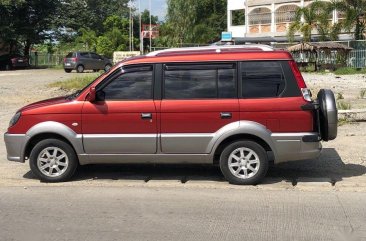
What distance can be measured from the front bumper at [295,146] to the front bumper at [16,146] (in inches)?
143

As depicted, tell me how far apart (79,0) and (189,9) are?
49.9 feet

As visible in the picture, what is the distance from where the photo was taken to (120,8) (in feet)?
291

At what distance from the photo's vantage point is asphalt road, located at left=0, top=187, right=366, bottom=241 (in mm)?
5539

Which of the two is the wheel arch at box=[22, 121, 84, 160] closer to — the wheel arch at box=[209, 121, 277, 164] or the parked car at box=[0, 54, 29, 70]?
the wheel arch at box=[209, 121, 277, 164]

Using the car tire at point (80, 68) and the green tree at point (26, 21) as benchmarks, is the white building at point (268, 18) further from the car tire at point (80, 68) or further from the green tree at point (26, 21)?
the car tire at point (80, 68)

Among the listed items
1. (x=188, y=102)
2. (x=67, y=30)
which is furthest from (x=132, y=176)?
(x=67, y=30)

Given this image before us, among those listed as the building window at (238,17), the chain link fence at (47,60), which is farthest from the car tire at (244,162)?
the building window at (238,17)

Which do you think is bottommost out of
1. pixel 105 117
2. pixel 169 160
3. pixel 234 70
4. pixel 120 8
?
pixel 169 160

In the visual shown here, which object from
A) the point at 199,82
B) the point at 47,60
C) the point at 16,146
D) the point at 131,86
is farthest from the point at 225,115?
the point at 47,60

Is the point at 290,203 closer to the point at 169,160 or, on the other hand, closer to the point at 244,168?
the point at 244,168

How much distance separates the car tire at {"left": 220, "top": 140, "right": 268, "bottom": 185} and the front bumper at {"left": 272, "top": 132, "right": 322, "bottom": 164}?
0.23 metres

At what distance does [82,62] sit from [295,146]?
3302 cm

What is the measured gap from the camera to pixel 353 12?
40.4 metres

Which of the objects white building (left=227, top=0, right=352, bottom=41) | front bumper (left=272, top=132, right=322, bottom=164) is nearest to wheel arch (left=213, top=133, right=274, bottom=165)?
front bumper (left=272, top=132, right=322, bottom=164)
